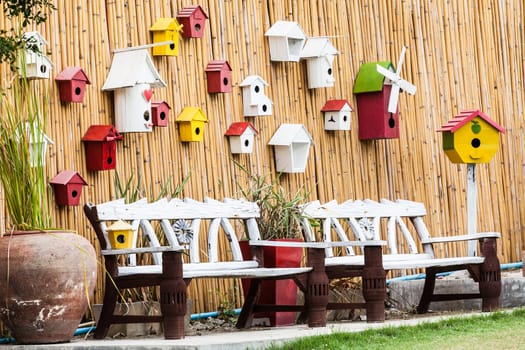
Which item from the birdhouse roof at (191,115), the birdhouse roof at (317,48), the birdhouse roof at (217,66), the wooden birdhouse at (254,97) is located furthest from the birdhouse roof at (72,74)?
the birdhouse roof at (317,48)

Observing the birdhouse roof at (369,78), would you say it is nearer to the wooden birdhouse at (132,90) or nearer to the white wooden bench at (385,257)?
the white wooden bench at (385,257)

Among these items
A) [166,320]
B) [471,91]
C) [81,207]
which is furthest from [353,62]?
[166,320]

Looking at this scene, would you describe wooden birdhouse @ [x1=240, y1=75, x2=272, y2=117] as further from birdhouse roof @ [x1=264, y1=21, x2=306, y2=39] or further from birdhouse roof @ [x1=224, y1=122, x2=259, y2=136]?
birdhouse roof @ [x1=264, y1=21, x2=306, y2=39]

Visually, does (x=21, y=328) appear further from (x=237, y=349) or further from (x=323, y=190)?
(x=323, y=190)

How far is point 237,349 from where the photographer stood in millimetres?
6703

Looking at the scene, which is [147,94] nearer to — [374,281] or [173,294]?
[173,294]

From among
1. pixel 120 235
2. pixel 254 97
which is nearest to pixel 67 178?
pixel 120 235

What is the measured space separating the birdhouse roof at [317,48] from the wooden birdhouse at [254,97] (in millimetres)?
555

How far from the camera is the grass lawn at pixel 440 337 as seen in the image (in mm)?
6648

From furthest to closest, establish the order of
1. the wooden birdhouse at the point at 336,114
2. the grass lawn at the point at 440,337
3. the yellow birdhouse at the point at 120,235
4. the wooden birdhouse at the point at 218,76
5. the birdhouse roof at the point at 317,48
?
the wooden birdhouse at the point at 336,114
the birdhouse roof at the point at 317,48
the wooden birdhouse at the point at 218,76
the yellow birdhouse at the point at 120,235
the grass lawn at the point at 440,337

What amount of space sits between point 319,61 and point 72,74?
2432 mm

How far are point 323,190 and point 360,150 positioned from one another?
1.86 feet

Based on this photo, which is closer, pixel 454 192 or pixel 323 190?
pixel 323 190

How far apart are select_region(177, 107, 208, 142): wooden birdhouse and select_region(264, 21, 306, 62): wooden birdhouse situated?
99 centimetres
